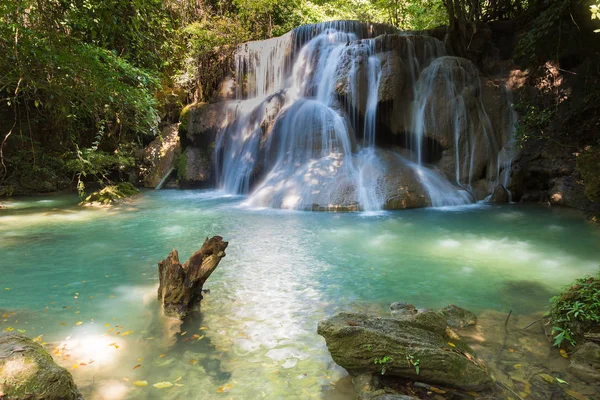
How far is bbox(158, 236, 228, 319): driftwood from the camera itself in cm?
424

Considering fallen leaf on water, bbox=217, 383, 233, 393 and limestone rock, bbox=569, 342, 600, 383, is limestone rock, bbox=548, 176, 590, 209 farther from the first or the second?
fallen leaf on water, bbox=217, 383, 233, 393

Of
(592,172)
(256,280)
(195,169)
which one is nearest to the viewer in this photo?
(256,280)

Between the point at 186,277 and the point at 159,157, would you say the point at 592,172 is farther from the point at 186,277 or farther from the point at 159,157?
the point at 159,157

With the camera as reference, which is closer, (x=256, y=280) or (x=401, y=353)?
(x=401, y=353)

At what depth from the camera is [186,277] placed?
434cm

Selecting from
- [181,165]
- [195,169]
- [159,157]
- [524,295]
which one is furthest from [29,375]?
[159,157]

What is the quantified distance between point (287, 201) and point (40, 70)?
6.25 m

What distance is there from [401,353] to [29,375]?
2418 millimetres

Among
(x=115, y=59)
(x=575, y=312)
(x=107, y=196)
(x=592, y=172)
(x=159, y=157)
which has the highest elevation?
(x=115, y=59)

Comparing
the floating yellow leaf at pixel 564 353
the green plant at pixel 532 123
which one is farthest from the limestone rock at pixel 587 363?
the green plant at pixel 532 123

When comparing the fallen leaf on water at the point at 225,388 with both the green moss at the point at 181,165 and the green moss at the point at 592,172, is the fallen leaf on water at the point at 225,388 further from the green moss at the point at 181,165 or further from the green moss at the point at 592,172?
the green moss at the point at 181,165

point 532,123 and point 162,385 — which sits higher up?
point 532,123

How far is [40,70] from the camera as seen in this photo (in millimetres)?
6355

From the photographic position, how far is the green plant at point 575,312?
3379 mm
